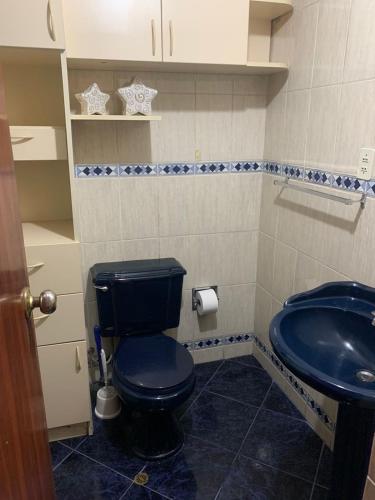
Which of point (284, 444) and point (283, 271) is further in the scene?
point (283, 271)

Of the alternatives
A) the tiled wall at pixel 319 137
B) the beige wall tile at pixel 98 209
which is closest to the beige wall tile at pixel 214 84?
the tiled wall at pixel 319 137

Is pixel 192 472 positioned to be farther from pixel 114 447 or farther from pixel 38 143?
pixel 38 143

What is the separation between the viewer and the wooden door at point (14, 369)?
2.42 feet

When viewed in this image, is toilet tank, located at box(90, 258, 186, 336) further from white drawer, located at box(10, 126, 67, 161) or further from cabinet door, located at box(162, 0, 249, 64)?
cabinet door, located at box(162, 0, 249, 64)

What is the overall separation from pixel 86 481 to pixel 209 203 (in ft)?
4.76

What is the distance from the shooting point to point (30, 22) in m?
1.40

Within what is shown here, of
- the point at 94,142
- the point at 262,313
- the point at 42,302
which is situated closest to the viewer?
the point at 42,302

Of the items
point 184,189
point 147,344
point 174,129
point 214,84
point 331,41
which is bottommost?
point 147,344

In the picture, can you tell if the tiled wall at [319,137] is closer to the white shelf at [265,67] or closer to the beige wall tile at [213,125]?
the white shelf at [265,67]

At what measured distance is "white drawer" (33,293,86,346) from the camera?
1.69 meters

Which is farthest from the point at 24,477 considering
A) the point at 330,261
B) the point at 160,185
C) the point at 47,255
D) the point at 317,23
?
the point at 317,23

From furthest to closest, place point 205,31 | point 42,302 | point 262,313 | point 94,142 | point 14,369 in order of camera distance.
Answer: point 262,313, point 94,142, point 205,31, point 42,302, point 14,369

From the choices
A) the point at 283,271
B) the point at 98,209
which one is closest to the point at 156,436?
the point at 283,271

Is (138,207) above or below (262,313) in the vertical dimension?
above
